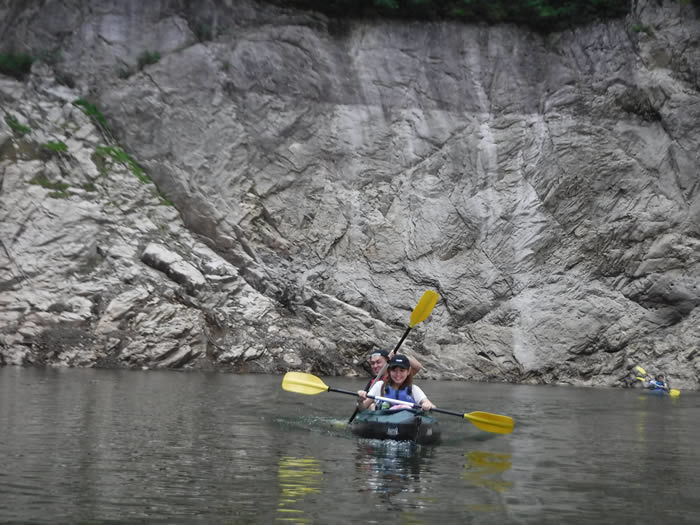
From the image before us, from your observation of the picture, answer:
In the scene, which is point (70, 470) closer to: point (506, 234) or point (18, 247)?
point (18, 247)

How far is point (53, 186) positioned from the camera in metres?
24.1

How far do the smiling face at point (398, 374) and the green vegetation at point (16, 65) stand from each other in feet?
71.0

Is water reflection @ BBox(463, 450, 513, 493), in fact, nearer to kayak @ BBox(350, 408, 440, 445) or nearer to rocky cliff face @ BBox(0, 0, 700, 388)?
kayak @ BBox(350, 408, 440, 445)

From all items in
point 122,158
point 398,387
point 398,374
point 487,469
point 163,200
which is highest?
point 122,158

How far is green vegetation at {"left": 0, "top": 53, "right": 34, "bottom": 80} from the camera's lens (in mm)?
26906

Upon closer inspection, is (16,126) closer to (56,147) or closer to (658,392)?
(56,147)

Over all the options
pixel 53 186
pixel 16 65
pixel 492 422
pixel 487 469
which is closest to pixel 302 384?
pixel 492 422

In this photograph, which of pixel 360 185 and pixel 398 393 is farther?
pixel 360 185

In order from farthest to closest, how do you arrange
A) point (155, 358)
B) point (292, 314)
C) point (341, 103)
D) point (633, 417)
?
1. point (341, 103)
2. point (292, 314)
3. point (155, 358)
4. point (633, 417)

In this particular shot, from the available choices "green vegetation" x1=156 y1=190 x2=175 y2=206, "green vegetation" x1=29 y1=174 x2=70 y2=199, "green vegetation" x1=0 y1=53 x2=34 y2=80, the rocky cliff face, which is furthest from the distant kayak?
"green vegetation" x1=0 y1=53 x2=34 y2=80

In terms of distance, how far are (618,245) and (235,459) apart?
22340mm

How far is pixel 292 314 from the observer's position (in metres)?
25.2

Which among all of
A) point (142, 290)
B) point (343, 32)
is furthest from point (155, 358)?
point (343, 32)

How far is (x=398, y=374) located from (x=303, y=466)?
138 inches
